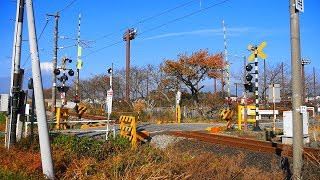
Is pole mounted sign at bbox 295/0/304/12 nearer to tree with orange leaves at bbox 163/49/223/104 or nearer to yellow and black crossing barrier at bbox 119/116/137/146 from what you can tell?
yellow and black crossing barrier at bbox 119/116/137/146

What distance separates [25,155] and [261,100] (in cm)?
4709

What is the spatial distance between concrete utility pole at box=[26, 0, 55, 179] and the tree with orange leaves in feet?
99.9

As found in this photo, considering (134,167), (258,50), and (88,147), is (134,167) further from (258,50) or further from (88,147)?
(258,50)

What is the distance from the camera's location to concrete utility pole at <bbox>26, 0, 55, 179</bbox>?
6.98m

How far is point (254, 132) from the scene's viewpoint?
17.4 metres

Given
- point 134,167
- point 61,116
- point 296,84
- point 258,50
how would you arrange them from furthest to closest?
point 61,116
point 258,50
point 134,167
point 296,84

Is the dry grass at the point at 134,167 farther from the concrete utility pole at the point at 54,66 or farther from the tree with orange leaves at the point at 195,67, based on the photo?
the tree with orange leaves at the point at 195,67

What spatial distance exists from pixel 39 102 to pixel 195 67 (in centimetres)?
3189

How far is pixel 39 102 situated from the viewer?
7.32 m

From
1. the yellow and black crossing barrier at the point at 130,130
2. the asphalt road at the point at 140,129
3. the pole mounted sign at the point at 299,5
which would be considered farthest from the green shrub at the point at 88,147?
the pole mounted sign at the point at 299,5

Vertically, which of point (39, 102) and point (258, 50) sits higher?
point (258, 50)

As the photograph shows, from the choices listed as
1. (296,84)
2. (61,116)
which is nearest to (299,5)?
(296,84)

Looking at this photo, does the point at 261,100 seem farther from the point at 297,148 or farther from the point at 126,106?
the point at 297,148

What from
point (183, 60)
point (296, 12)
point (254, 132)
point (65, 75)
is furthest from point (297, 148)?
point (183, 60)
